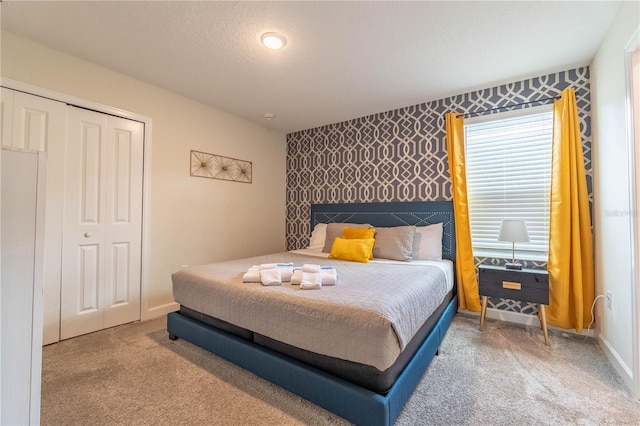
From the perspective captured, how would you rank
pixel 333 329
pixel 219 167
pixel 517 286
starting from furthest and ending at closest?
pixel 219 167, pixel 517 286, pixel 333 329

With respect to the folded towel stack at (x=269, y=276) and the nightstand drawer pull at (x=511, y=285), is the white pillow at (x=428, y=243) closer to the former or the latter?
the nightstand drawer pull at (x=511, y=285)

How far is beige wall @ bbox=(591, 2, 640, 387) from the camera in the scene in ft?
5.86

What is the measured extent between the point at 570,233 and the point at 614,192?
1.91ft

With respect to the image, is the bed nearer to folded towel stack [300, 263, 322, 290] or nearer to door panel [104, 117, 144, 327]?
folded towel stack [300, 263, 322, 290]

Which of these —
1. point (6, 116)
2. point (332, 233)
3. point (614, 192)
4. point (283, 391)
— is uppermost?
point (6, 116)

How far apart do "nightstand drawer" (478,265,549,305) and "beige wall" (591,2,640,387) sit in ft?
1.36

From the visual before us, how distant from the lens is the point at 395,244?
3.03 m

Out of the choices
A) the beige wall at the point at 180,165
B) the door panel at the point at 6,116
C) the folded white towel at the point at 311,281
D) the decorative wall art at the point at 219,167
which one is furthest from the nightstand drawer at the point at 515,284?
the door panel at the point at 6,116

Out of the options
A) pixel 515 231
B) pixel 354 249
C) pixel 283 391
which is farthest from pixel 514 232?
pixel 283 391

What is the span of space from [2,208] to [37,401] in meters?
0.70

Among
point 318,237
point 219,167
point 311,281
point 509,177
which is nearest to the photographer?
point 311,281

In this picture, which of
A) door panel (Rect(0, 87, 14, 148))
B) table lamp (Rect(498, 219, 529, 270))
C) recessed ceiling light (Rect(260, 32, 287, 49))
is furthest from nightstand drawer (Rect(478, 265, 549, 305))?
door panel (Rect(0, 87, 14, 148))

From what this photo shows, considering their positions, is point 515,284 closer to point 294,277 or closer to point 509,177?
point 509,177

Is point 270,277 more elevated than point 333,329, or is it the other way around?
point 270,277
